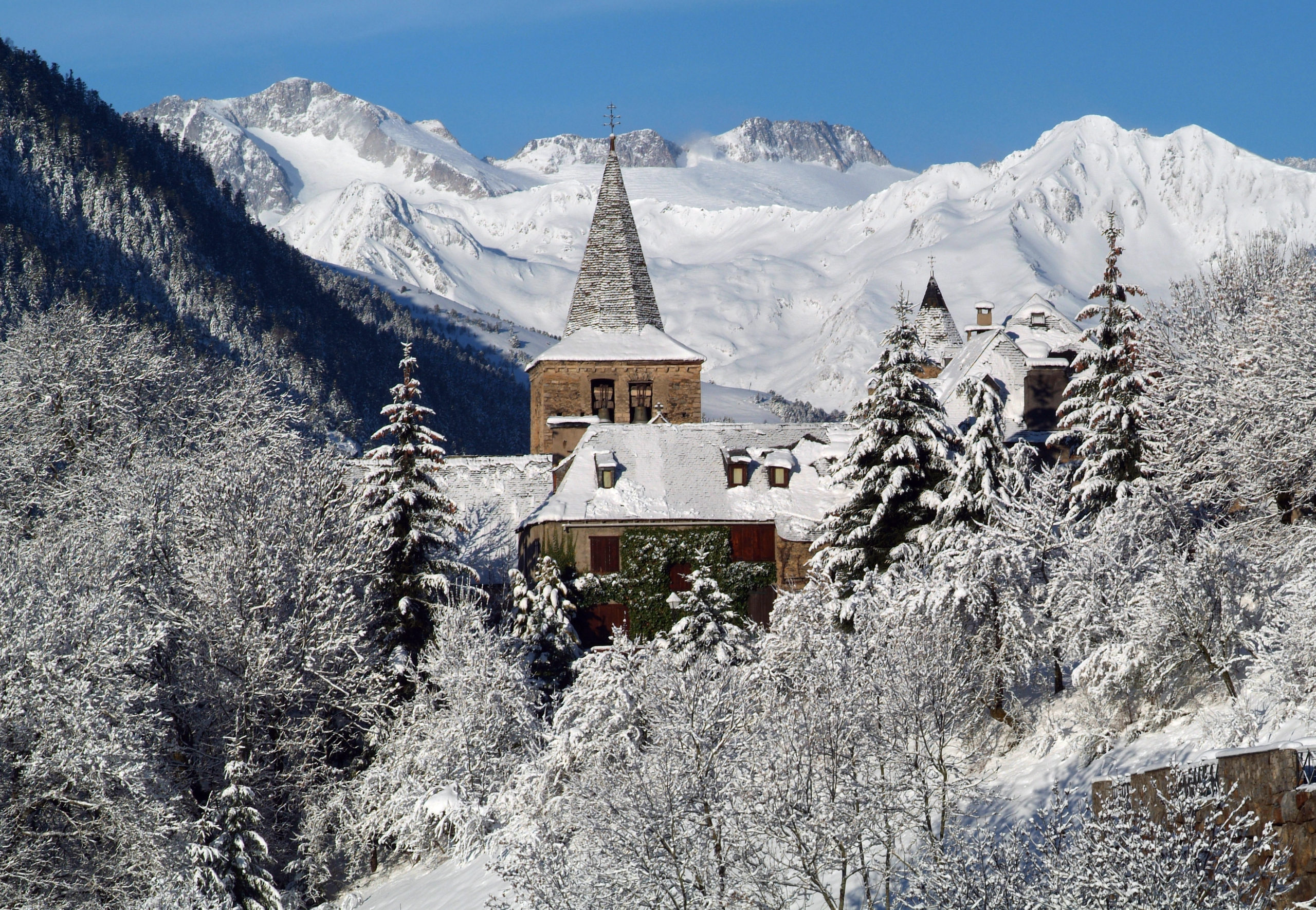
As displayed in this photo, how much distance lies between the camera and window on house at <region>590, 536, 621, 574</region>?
45.8 m

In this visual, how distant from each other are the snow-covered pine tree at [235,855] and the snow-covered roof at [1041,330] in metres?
34.8

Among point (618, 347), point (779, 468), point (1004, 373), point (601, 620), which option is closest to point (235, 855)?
point (601, 620)

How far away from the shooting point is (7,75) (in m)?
173

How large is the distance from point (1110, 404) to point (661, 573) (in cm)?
1658

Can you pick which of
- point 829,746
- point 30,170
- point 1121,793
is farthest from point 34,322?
point 30,170

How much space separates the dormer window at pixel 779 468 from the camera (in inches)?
1874

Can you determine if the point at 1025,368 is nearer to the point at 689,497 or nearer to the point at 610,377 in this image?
the point at 689,497

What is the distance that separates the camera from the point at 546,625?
132 feet

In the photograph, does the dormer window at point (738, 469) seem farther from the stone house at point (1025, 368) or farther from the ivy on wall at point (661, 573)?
the stone house at point (1025, 368)

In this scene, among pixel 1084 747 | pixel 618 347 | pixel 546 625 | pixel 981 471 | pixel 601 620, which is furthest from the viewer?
pixel 618 347

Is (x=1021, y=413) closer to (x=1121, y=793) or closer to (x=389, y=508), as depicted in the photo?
(x=389, y=508)

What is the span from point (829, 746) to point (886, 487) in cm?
1447

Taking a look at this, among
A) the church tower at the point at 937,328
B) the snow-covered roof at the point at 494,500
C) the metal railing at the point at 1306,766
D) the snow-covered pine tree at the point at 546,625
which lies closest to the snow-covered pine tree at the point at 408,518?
the snow-covered pine tree at the point at 546,625

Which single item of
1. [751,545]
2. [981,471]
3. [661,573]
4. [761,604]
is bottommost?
[761,604]
